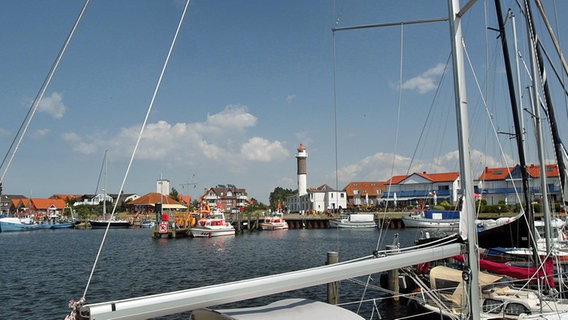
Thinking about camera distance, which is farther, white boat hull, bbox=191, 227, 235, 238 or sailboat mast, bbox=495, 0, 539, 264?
white boat hull, bbox=191, 227, 235, 238

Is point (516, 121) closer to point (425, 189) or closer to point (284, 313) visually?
point (284, 313)

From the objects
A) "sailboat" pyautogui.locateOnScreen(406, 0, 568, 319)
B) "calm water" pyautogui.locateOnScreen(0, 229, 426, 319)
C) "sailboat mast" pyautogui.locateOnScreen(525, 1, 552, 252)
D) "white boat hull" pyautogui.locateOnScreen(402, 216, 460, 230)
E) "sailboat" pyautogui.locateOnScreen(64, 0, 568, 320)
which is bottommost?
"calm water" pyautogui.locateOnScreen(0, 229, 426, 319)

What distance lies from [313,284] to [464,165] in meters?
2.90

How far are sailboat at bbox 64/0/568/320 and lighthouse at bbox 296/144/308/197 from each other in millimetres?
115057

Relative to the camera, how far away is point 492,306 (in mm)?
12555

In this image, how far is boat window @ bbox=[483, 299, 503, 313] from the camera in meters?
12.2

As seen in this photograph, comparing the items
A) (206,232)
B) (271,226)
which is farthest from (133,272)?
(271,226)

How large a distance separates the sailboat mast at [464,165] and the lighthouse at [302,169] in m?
115

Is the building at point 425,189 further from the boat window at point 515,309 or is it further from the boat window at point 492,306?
the boat window at point 515,309

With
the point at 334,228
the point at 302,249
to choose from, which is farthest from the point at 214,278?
the point at 334,228

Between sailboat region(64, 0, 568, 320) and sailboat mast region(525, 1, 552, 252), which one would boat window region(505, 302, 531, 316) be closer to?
sailboat mast region(525, 1, 552, 252)

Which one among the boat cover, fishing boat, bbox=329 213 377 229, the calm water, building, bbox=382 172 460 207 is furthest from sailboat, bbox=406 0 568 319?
building, bbox=382 172 460 207

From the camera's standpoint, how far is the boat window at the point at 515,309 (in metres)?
12.0

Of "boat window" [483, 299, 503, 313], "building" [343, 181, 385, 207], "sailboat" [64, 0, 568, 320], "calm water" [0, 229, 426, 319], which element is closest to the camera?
"sailboat" [64, 0, 568, 320]
